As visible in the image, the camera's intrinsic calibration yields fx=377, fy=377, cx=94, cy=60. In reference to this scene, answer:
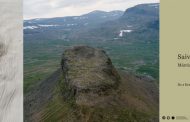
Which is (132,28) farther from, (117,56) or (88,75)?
(88,75)

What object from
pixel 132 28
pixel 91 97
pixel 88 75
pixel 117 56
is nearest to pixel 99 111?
pixel 91 97

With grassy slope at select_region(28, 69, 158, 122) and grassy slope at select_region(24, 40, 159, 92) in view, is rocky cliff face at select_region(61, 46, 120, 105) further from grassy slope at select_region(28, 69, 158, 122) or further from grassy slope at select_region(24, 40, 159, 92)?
grassy slope at select_region(24, 40, 159, 92)

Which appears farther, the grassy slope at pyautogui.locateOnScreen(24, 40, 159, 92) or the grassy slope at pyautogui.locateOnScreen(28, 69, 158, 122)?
the grassy slope at pyautogui.locateOnScreen(24, 40, 159, 92)

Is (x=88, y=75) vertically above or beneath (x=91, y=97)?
above

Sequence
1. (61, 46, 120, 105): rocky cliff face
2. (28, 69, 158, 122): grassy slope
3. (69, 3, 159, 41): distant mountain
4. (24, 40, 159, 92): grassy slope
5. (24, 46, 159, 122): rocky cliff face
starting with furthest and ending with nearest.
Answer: (69, 3, 159, 41): distant mountain → (24, 40, 159, 92): grassy slope → (61, 46, 120, 105): rocky cliff face → (24, 46, 159, 122): rocky cliff face → (28, 69, 158, 122): grassy slope

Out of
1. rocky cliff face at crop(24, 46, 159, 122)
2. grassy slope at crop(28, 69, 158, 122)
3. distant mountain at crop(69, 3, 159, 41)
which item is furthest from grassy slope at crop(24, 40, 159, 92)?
grassy slope at crop(28, 69, 158, 122)

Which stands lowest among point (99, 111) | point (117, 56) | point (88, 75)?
point (117, 56)
